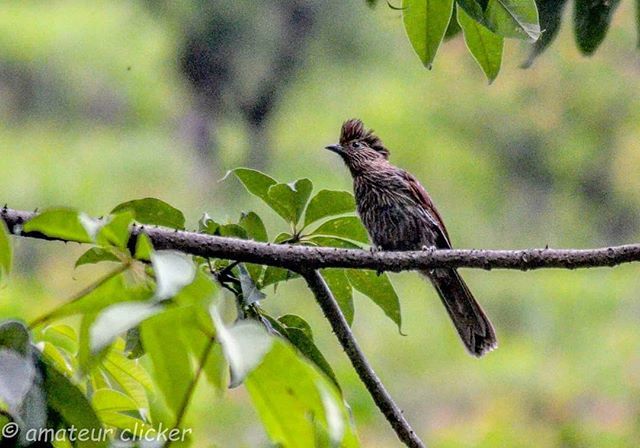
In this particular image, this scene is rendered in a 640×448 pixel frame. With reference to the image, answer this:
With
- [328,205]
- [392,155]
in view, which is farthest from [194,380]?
[392,155]

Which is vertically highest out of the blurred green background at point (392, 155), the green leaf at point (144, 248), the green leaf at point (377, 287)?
the green leaf at point (144, 248)

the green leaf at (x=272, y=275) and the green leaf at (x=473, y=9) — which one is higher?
the green leaf at (x=473, y=9)

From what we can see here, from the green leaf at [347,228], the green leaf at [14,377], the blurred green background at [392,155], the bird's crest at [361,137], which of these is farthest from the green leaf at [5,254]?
the blurred green background at [392,155]

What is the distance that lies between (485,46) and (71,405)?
3.26ft

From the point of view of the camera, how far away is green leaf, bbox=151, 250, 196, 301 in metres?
0.91

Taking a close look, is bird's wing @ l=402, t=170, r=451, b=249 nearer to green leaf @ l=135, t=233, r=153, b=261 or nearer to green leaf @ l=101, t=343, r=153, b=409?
green leaf @ l=101, t=343, r=153, b=409

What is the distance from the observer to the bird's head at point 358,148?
3.70 meters

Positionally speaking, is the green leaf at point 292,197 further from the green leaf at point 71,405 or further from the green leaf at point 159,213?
the green leaf at point 71,405

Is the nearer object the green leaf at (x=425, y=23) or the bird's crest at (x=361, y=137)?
the green leaf at (x=425, y=23)

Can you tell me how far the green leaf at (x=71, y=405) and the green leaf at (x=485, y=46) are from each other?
0.94m

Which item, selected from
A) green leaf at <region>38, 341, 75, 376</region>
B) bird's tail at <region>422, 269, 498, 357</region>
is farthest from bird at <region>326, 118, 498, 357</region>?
green leaf at <region>38, 341, 75, 376</region>

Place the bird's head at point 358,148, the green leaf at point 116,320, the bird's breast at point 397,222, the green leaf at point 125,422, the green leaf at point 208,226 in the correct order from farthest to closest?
1. the bird's head at point 358,148
2. the bird's breast at point 397,222
3. the green leaf at point 208,226
4. the green leaf at point 125,422
5. the green leaf at point 116,320

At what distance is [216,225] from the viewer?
192 cm

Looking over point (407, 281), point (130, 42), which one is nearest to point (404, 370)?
point (407, 281)
